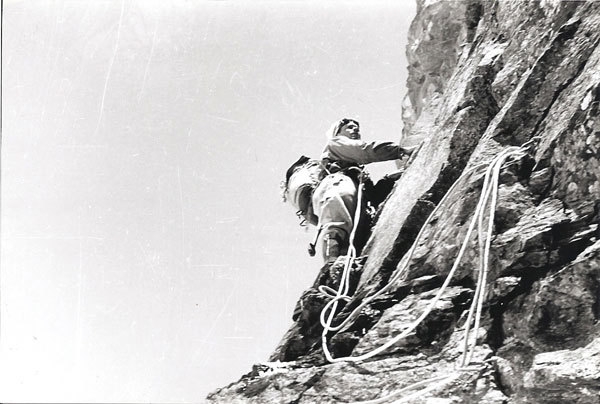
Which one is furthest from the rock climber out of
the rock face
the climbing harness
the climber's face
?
the climbing harness

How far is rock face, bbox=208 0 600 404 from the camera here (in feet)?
13.7

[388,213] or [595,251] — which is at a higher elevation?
[388,213]

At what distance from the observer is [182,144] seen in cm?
1124

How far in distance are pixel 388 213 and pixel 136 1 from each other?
16.6ft

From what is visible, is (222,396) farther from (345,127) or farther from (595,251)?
(345,127)

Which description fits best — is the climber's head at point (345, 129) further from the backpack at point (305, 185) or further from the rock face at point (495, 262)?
the rock face at point (495, 262)

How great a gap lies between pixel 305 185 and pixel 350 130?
982 mm

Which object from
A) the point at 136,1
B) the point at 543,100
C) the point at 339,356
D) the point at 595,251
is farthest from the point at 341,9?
the point at 595,251

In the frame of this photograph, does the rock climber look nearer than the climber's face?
Yes

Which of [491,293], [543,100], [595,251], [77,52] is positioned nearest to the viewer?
[595,251]

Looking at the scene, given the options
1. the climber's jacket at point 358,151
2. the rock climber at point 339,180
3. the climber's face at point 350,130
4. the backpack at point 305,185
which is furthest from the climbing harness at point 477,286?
the climber's face at point 350,130

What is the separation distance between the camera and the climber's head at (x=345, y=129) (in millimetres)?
9500

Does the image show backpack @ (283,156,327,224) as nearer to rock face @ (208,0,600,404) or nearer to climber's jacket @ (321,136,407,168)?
climber's jacket @ (321,136,407,168)

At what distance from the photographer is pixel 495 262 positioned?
4.77 metres
